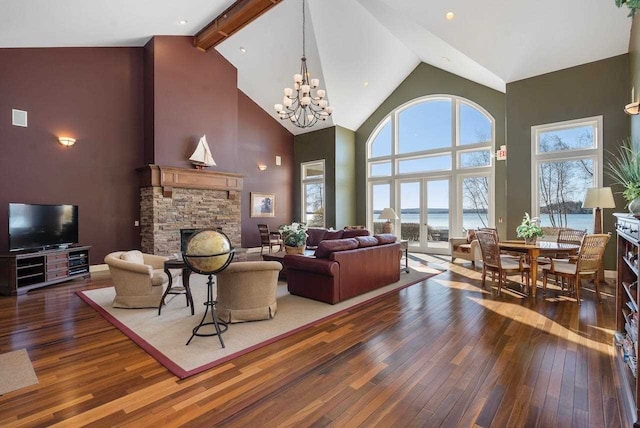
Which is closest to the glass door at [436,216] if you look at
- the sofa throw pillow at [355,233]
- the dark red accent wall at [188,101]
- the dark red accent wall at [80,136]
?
the sofa throw pillow at [355,233]

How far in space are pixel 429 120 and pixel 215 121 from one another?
599cm

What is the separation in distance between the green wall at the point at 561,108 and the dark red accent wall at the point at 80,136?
8262 mm

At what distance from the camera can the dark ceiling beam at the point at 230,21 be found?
6.03m

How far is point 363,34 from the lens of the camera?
7348 millimetres

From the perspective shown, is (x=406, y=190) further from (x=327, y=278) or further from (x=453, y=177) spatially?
(x=327, y=278)

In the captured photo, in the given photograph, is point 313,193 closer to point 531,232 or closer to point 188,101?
point 188,101

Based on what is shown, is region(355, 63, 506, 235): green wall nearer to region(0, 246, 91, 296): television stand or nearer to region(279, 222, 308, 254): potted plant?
region(279, 222, 308, 254): potted plant

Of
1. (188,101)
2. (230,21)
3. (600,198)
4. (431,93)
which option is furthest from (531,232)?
(188,101)

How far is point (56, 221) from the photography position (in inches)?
214

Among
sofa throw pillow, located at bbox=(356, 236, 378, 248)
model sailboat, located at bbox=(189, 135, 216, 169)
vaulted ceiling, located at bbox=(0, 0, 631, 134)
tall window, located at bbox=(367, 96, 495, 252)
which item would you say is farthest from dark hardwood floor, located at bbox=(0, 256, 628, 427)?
tall window, located at bbox=(367, 96, 495, 252)

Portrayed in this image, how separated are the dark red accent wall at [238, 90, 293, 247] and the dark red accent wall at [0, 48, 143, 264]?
3.06 meters

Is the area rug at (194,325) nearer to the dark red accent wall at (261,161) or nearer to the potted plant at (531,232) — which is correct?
the potted plant at (531,232)

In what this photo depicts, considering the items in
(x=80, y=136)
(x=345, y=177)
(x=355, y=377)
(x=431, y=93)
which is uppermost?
(x=431, y=93)

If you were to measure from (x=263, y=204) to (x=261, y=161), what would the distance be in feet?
4.58
